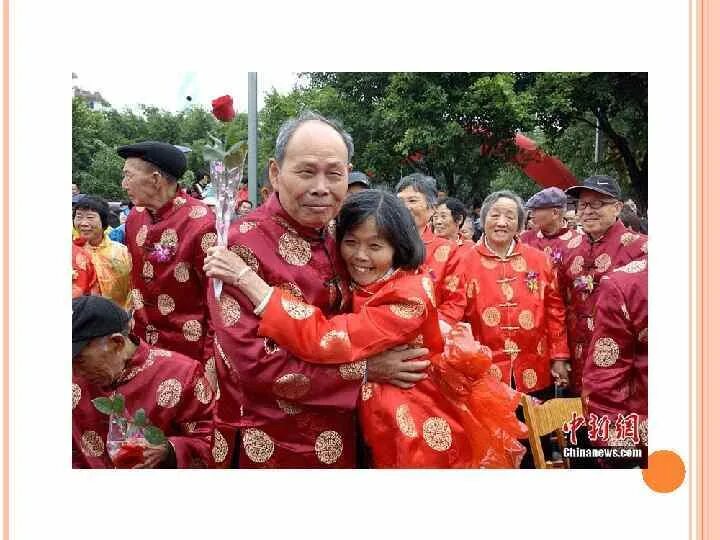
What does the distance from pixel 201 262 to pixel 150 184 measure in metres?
0.48

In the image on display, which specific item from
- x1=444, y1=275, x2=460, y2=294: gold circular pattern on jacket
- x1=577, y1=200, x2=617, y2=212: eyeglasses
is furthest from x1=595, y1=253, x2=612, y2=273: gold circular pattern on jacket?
x1=444, y1=275, x2=460, y2=294: gold circular pattern on jacket

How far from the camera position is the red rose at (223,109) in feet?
12.2

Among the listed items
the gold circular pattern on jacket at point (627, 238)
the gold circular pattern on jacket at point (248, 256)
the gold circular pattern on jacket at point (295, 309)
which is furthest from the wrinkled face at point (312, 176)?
the gold circular pattern on jacket at point (627, 238)

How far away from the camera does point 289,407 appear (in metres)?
3.40

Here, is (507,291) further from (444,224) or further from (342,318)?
(342,318)

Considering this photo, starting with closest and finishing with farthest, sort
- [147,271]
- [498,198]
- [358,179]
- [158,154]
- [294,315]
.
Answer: [294,315] < [358,179] < [158,154] < [498,198] < [147,271]

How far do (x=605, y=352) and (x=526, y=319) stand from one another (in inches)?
17.1

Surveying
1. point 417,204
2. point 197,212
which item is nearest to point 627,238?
point 417,204

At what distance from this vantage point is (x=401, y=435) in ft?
11.4

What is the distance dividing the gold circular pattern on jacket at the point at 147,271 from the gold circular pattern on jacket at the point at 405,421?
152 cm

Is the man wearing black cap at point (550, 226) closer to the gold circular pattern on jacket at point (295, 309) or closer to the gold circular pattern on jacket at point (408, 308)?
the gold circular pattern on jacket at point (408, 308)
